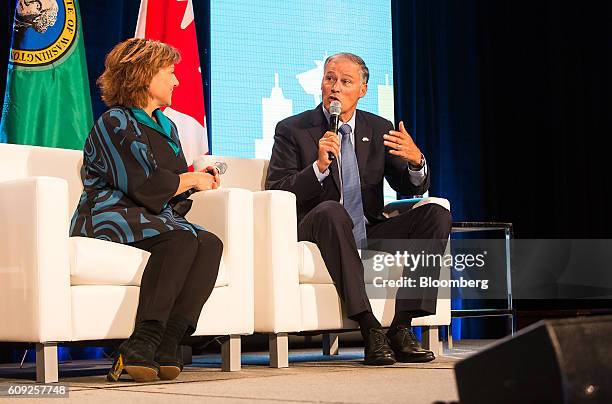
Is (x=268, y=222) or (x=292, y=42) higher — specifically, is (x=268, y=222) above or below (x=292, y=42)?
below

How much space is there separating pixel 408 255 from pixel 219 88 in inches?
70.6

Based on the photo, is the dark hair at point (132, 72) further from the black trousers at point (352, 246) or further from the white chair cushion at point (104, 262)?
the black trousers at point (352, 246)

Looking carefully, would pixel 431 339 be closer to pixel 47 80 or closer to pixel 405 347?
pixel 405 347

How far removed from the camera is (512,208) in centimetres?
552

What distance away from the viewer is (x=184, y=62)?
417 cm

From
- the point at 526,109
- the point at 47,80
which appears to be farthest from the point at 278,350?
the point at 526,109

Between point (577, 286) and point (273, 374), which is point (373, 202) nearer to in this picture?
point (273, 374)

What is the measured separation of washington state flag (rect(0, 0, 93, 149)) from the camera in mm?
3736

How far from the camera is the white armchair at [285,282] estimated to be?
2.97 m

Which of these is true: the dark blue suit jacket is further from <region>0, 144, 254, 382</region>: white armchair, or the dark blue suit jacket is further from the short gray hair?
<region>0, 144, 254, 382</region>: white armchair

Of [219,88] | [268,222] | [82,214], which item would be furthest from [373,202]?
[219,88]

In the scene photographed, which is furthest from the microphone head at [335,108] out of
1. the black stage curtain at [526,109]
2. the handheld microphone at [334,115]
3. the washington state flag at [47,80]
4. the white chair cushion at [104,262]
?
the black stage curtain at [526,109]

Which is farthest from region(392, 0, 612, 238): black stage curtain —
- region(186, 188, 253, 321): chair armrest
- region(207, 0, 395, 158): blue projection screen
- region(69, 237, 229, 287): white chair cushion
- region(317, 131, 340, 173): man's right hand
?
region(69, 237, 229, 287): white chair cushion

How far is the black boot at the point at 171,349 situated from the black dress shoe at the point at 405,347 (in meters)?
0.75
